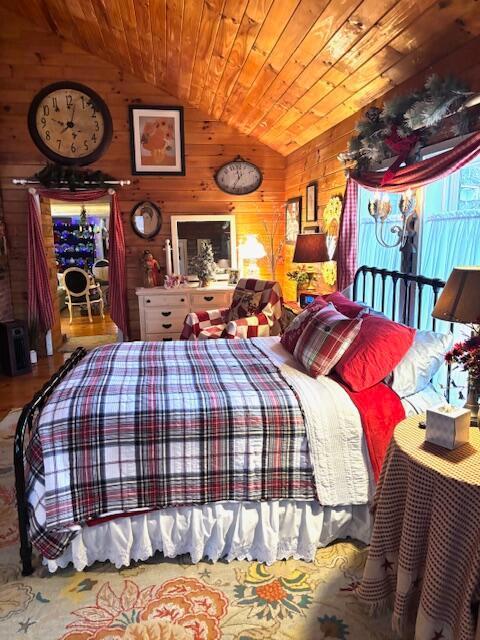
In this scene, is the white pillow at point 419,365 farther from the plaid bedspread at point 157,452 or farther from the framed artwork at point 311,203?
the framed artwork at point 311,203

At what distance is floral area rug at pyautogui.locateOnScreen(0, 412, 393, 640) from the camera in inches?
65.2

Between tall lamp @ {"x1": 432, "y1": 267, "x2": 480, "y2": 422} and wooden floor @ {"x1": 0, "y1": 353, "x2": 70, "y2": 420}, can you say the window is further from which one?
wooden floor @ {"x1": 0, "y1": 353, "x2": 70, "y2": 420}

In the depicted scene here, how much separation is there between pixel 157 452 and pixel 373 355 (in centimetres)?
105

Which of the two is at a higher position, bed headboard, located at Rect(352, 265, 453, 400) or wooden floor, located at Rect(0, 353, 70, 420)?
bed headboard, located at Rect(352, 265, 453, 400)

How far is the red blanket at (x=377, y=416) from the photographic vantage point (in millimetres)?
1965

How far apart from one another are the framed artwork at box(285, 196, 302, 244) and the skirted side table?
11.3ft

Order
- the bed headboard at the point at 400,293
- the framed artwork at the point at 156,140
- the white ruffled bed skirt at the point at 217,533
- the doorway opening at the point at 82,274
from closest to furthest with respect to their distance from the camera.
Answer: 1. the white ruffled bed skirt at the point at 217,533
2. the bed headboard at the point at 400,293
3. the framed artwork at the point at 156,140
4. the doorway opening at the point at 82,274

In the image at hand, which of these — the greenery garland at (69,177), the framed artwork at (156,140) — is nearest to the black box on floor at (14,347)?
the greenery garland at (69,177)

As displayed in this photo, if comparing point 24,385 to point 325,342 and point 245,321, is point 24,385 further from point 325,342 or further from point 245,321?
point 325,342

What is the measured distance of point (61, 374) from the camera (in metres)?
2.36

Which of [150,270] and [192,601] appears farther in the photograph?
[150,270]

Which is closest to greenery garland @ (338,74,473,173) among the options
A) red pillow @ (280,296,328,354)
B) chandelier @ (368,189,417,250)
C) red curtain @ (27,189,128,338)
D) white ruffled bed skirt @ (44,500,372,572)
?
chandelier @ (368,189,417,250)

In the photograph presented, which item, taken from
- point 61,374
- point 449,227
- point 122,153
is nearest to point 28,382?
point 61,374

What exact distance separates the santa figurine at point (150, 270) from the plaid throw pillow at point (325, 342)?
3054 millimetres
